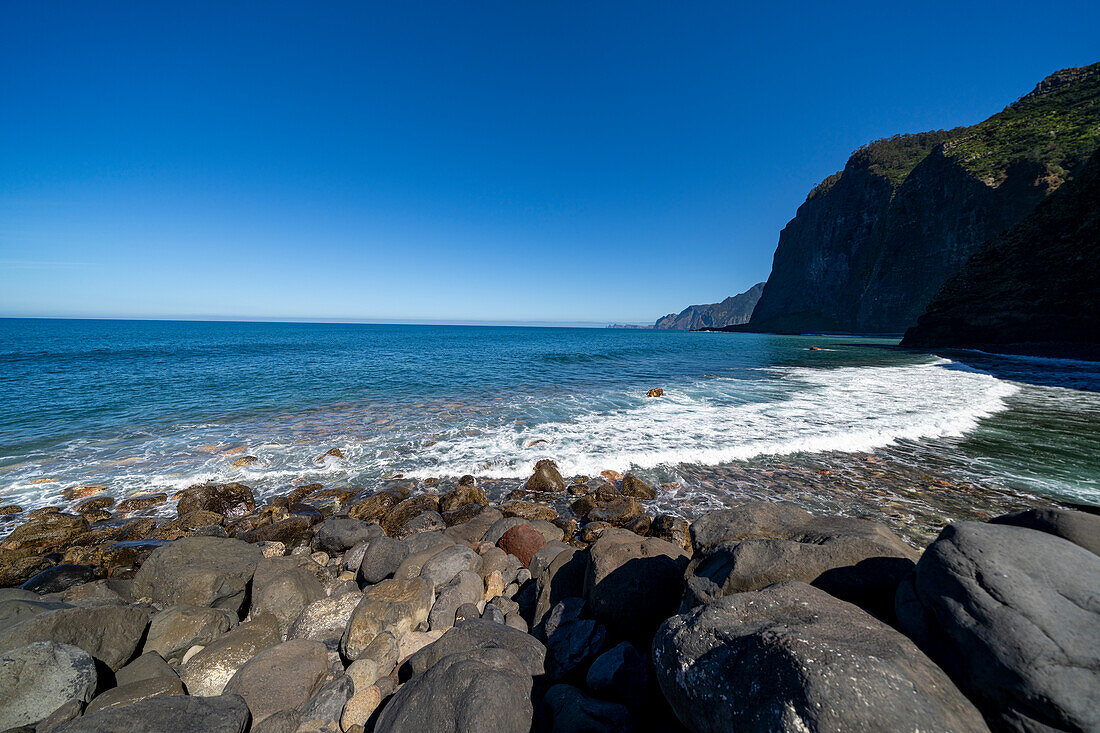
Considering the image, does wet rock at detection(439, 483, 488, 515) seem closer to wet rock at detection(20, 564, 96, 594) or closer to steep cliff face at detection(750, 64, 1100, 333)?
wet rock at detection(20, 564, 96, 594)

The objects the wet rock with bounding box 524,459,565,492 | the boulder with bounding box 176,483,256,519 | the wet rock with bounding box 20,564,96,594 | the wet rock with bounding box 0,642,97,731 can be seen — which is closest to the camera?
the wet rock with bounding box 0,642,97,731

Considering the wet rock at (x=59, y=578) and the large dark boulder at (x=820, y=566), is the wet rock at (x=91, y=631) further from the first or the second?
the large dark boulder at (x=820, y=566)

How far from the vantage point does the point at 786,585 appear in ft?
10.7

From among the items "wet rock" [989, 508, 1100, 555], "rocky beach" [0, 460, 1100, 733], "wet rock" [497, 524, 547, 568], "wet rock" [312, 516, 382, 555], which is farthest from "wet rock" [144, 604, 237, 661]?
"wet rock" [989, 508, 1100, 555]

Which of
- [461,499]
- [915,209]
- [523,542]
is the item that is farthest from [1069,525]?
[915,209]

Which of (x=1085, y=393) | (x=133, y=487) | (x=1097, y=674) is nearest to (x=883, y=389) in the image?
(x=1085, y=393)

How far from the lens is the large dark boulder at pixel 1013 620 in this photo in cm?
224

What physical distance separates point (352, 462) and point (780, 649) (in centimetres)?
1190

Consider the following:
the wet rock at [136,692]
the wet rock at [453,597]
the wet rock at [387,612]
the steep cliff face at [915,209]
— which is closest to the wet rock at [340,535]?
the wet rock at [387,612]

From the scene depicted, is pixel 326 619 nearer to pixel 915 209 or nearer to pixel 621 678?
pixel 621 678

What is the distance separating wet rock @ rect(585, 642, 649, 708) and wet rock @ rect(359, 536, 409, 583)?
3.98 meters

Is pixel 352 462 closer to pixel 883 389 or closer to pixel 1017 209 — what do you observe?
pixel 883 389

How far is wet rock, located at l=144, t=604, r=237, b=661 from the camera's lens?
4.55 m

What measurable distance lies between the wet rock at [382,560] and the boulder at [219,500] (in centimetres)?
478
